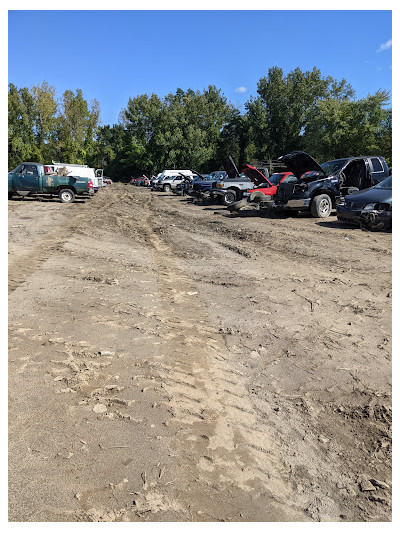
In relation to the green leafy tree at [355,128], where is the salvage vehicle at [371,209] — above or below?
below

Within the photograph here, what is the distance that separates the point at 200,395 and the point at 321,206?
489 inches

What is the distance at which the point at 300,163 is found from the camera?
1498cm

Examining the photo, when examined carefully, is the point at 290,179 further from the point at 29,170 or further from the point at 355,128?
the point at 355,128

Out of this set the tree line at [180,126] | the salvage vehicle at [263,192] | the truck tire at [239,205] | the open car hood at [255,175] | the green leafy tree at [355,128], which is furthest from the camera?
the tree line at [180,126]

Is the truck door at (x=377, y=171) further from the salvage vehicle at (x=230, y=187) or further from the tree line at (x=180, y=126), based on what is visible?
the tree line at (x=180, y=126)

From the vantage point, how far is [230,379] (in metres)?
3.52

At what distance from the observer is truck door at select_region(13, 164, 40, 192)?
21500 millimetres

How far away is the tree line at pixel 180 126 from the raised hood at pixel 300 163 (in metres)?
43.1

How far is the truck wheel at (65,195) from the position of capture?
873 inches

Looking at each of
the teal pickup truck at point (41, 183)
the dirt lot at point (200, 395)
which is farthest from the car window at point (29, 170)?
the dirt lot at point (200, 395)

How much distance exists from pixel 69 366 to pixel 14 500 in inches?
60.5

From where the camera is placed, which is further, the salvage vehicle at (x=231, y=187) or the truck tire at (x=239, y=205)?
the salvage vehicle at (x=231, y=187)

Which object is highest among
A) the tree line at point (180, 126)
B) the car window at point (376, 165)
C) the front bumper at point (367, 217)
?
the tree line at point (180, 126)

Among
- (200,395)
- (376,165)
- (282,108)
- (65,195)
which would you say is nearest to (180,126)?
(282,108)
